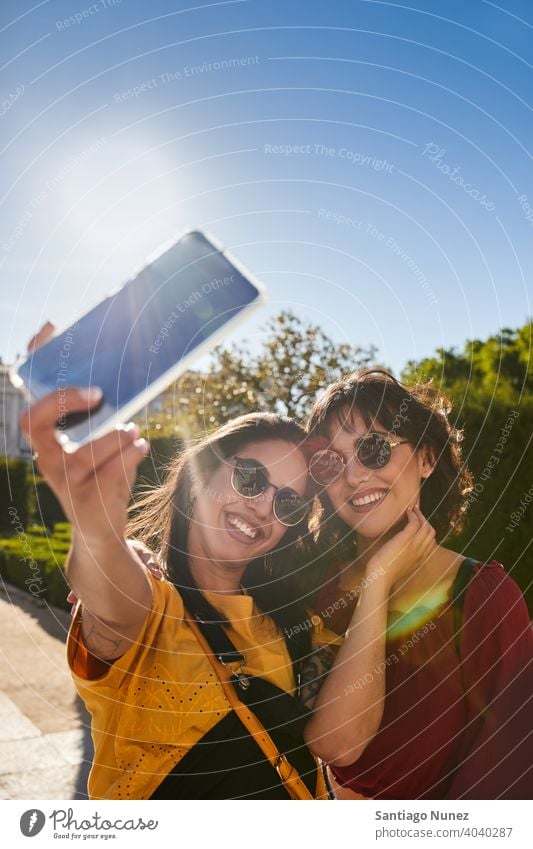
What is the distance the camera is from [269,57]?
6.07ft

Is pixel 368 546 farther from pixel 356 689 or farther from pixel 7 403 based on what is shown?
pixel 7 403

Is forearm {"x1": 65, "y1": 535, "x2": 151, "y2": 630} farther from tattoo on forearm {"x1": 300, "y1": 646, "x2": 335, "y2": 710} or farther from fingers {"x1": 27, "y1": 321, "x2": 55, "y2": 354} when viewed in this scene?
tattoo on forearm {"x1": 300, "y1": 646, "x2": 335, "y2": 710}

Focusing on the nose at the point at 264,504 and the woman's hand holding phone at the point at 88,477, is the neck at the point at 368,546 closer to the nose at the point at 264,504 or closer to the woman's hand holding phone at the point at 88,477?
the nose at the point at 264,504

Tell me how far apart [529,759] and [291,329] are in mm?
2903

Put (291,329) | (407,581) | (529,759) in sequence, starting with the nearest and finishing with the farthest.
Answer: (407,581)
(529,759)
(291,329)

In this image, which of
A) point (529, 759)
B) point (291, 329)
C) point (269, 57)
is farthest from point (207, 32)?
point (291, 329)

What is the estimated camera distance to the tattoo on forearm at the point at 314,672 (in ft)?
4.52

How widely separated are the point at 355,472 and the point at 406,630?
13.6 inches

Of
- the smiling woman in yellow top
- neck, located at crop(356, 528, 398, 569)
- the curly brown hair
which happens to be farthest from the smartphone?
neck, located at crop(356, 528, 398, 569)

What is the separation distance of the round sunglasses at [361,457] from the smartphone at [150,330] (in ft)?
1.70

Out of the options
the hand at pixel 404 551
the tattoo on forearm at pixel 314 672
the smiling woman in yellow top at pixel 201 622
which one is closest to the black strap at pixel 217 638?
the smiling woman in yellow top at pixel 201 622

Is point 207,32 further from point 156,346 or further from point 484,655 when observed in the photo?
point 484,655

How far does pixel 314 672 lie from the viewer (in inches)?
55.7

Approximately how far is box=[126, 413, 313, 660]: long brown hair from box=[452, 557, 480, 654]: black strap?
0.30 meters
